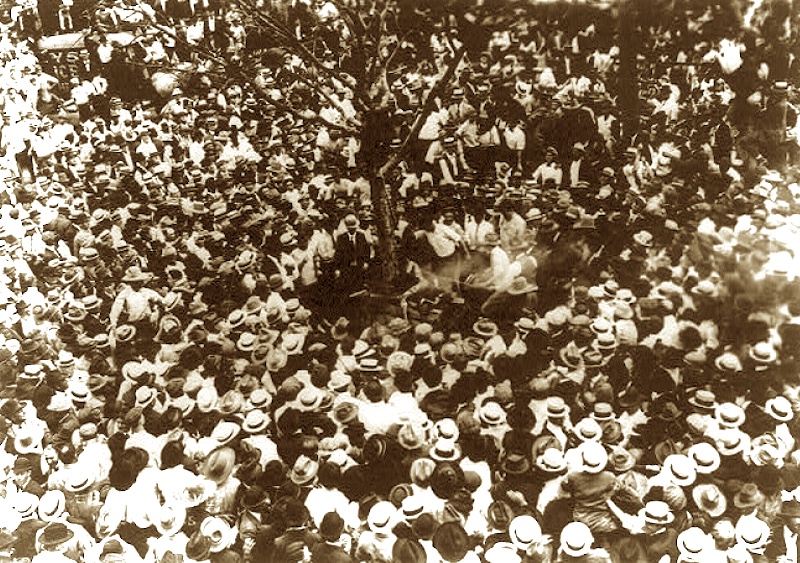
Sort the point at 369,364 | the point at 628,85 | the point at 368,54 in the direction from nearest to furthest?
the point at 369,364
the point at 368,54
the point at 628,85

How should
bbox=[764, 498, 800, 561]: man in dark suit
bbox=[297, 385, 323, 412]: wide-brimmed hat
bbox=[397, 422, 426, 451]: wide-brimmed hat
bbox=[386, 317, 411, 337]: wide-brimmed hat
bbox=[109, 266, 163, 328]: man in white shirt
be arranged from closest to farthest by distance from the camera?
bbox=[764, 498, 800, 561]: man in dark suit < bbox=[397, 422, 426, 451]: wide-brimmed hat < bbox=[297, 385, 323, 412]: wide-brimmed hat < bbox=[386, 317, 411, 337]: wide-brimmed hat < bbox=[109, 266, 163, 328]: man in white shirt

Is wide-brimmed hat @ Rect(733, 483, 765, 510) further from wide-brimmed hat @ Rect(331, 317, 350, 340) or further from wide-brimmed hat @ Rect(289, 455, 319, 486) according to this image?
wide-brimmed hat @ Rect(331, 317, 350, 340)

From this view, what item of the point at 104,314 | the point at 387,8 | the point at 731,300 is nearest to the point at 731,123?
the point at 731,300

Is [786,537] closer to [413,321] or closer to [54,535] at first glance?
[413,321]

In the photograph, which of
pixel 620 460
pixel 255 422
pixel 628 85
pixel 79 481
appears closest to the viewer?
pixel 620 460

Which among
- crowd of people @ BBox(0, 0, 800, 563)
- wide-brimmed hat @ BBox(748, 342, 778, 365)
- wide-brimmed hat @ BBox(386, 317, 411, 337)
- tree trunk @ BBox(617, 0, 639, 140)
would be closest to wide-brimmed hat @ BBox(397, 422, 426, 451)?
crowd of people @ BBox(0, 0, 800, 563)

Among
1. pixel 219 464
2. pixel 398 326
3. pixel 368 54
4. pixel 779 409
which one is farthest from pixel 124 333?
pixel 779 409
